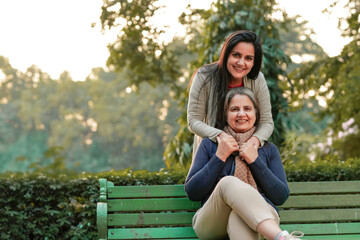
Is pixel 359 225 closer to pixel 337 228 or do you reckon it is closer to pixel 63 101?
pixel 337 228

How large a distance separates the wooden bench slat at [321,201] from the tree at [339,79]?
408 centimetres

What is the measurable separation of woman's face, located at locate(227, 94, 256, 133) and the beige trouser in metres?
0.42

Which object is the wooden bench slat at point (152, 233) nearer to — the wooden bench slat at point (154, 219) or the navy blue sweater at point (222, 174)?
the wooden bench slat at point (154, 219)

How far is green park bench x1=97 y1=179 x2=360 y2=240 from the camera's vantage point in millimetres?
3586

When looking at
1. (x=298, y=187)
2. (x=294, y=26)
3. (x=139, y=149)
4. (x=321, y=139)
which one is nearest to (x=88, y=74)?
(x=139, y=149)

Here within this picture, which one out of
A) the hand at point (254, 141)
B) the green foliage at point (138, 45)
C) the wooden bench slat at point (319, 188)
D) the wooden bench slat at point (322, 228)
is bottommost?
the wooden bench slat at point (322, 228)

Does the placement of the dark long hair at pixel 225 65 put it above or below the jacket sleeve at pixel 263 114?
above

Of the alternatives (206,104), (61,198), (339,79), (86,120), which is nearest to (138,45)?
(339,79)

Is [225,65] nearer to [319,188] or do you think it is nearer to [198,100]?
[198,100]

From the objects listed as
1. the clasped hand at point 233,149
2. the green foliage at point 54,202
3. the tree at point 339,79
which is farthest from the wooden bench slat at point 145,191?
the tree at point 339,79

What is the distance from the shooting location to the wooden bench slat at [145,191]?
11.9 feet

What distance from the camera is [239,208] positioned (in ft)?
9.71

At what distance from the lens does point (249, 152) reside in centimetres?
324

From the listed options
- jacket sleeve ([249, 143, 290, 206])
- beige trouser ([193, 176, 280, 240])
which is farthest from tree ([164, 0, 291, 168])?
beige trouser ([193, 176, 280, 240])
